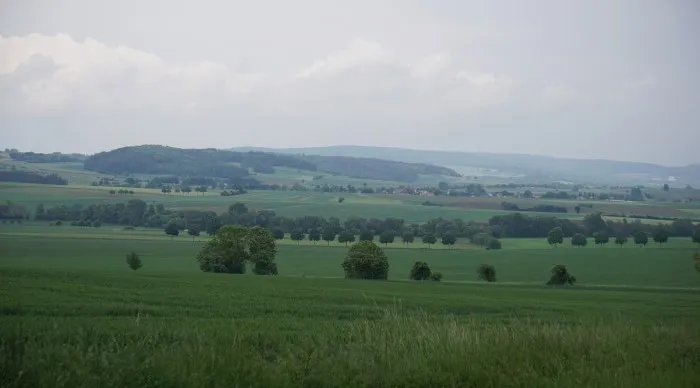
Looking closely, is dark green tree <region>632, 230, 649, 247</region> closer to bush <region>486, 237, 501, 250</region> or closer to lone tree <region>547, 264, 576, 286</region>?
bush <region>486, 237, 501, 250</region>

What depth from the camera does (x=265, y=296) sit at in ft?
98.8

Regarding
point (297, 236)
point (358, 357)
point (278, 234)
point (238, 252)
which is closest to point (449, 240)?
point (297, 236)

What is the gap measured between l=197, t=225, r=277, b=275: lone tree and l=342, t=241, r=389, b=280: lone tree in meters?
8.43

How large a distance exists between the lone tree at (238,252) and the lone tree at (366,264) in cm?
843

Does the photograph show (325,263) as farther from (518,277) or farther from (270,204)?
(270,204)

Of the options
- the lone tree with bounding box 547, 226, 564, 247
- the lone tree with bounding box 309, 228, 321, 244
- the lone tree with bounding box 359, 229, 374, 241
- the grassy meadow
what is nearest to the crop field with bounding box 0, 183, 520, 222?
the lone tree with bounding box 359, 229, 374, 241

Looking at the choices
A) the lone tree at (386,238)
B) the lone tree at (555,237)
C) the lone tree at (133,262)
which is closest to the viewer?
the lone tree at (133,262)

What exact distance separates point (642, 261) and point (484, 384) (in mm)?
74818

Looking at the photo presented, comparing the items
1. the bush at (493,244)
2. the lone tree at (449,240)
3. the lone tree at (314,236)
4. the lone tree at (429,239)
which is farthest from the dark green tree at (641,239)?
the lone tree at (314,236)

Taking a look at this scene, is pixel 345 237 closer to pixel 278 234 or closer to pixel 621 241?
pixel 278 234

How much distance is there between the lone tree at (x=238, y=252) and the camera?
61375 millimetres

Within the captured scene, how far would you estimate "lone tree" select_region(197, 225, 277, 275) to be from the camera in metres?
Answer: 61.4

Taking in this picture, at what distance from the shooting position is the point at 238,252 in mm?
62531

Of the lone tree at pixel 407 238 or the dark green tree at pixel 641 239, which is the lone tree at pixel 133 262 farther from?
the dark green tree at pixel 641 239
